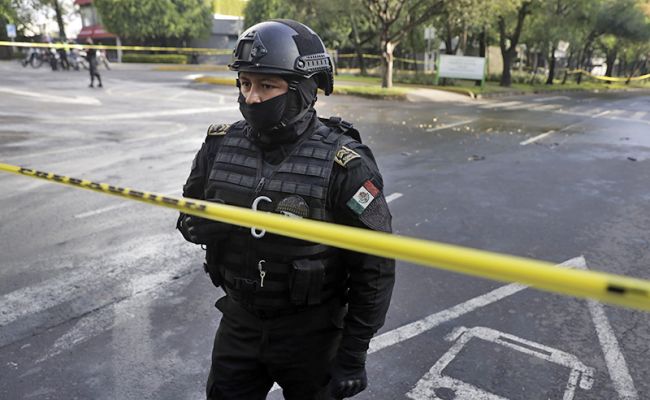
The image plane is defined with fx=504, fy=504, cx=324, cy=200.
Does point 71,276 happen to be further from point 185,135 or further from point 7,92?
point 7,92

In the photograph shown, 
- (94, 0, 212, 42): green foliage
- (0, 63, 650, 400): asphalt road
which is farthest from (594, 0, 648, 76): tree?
(94, 0, 212, 42): green foliage

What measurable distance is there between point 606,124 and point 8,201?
15.6 metres

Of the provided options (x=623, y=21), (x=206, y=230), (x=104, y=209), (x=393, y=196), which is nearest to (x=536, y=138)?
(x=393, y=196)

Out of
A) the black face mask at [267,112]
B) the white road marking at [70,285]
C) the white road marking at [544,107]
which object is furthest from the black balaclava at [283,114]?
the white road marking at [544,107]

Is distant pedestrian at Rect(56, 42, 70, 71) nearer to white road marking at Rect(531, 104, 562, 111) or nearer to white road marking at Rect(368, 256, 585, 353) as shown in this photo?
white road marking at Rect(531, 104, 562, 111)

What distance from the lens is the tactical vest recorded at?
Result: 5.85 ft

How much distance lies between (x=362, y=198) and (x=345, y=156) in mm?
169

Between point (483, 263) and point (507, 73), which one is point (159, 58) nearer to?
point (507, 73)

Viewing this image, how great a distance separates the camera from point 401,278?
4422 millimetres

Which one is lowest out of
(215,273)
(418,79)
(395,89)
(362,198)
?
(215,273)

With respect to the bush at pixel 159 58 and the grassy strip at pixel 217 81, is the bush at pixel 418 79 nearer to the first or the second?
the grassy strip at pixel 217 81

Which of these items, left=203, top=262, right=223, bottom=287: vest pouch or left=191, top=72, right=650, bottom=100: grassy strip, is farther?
left=191, top=72, right=650, bottom=100: grassy strip

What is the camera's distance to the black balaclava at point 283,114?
1.86 metres

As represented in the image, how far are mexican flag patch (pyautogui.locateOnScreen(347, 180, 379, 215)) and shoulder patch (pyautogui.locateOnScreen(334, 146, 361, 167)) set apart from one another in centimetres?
10
